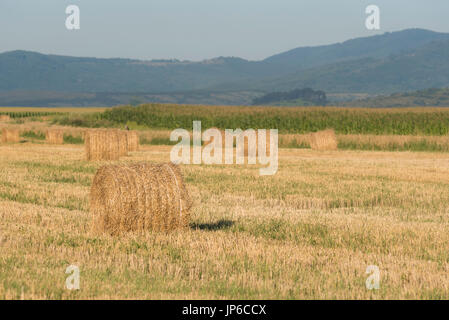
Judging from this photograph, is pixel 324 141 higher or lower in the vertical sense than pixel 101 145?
lower

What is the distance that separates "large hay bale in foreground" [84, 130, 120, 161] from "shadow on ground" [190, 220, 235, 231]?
46.9 feet

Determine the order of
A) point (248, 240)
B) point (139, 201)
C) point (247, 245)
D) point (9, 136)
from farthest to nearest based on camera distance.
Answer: point (9, 136) → point (139, 201) → point (248, 240) → point (247, 245)

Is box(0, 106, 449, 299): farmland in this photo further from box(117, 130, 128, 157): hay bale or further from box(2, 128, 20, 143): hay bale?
box(2, 128, 20, 143): hay bale

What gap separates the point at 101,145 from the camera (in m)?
27.0

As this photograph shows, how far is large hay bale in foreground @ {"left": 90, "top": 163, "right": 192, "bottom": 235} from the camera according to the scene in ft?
37.7

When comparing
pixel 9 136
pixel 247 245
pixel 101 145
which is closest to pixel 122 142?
pixel 101 145

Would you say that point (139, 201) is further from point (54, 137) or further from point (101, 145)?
point (54, 137)

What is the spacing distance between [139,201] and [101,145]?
1583cm

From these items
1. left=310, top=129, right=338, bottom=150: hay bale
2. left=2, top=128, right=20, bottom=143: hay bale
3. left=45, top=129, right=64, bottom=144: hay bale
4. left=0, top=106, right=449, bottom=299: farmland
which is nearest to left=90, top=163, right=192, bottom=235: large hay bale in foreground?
left=0, top=106, right=449, bottom=299: farmland

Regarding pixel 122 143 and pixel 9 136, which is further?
pixel 9 136

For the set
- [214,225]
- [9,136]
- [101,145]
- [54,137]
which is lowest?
[214,225]

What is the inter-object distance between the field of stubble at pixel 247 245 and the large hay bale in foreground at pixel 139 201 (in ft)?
0.99
